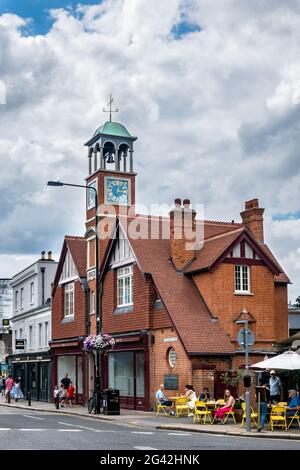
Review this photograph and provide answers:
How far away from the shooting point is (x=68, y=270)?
44.3 meters

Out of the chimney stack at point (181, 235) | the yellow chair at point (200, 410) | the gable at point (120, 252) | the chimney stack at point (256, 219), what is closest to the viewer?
the yellow chair at point (200, 410)

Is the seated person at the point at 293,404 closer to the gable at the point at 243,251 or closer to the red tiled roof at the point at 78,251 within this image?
the gable at the point at 243,251

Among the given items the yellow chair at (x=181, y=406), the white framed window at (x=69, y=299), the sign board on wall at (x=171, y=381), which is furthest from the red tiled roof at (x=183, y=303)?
the white framed window at (x=69, y=299)

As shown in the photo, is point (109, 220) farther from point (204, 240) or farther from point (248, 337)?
point (248, 337)

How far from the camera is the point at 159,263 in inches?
1384

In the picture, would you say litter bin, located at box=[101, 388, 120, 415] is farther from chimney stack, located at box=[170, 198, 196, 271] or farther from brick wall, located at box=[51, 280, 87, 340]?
brick wall, located at box=[51, 280, 87, 340]

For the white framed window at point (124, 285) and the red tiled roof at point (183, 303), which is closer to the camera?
the red tiled roof at point (183, 303)

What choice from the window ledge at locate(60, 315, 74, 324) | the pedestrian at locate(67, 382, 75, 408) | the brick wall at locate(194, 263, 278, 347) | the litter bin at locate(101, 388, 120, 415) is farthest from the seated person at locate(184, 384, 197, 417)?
the window ledge at locate(60, 315, 74, 324)

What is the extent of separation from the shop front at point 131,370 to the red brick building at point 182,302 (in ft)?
0.15

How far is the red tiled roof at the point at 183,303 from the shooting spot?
3138 centimetres

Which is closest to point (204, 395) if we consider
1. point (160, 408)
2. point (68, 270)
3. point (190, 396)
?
point (190, 396)

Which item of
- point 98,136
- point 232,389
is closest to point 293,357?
point 232,389

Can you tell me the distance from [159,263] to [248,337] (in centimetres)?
1222
